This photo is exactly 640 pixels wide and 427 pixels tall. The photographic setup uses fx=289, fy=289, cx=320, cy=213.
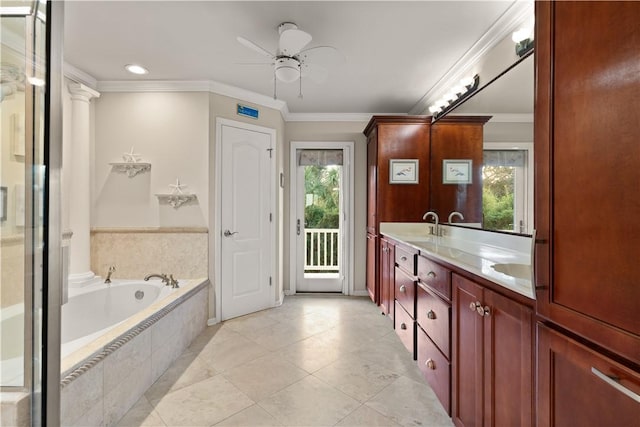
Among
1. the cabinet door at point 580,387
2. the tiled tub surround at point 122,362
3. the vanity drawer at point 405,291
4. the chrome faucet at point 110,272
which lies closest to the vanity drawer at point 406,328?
the vanity drawer at point 405,291

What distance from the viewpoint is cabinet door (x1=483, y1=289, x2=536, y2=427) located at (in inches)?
38.8

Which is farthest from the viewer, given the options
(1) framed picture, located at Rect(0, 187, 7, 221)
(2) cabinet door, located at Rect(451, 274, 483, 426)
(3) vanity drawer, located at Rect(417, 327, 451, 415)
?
(3) vanity drawer, located at Rect(417, 327, 451, 415)

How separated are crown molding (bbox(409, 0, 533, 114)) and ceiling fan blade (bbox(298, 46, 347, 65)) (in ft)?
3.44

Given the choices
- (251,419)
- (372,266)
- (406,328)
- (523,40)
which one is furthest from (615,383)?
(372,266)

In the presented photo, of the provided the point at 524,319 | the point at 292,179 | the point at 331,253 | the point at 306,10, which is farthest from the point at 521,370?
the point at 331,253

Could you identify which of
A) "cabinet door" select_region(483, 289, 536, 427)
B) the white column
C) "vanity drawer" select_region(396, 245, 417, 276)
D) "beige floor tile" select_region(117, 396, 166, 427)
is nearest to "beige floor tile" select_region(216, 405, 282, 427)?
"beige floor tile" select_region(117, 396, 166, 427)

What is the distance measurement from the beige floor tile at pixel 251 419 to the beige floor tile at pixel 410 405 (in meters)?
0.60

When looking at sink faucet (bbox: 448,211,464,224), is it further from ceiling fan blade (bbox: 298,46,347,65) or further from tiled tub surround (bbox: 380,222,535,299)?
ceiling fan blade (bbox: 298,46,347,65)

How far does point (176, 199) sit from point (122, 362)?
168 centimetres

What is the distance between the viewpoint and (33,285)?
76 centimetres

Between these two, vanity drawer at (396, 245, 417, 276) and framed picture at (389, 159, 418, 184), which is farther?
framed picture at (389, 159, 418, 184)

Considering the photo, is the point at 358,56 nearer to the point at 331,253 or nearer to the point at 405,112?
the point at 405,112

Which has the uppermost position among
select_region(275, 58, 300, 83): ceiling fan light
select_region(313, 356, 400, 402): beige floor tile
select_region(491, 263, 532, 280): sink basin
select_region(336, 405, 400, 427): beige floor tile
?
select_region(275, 58, 300, 83): ceiling fan light

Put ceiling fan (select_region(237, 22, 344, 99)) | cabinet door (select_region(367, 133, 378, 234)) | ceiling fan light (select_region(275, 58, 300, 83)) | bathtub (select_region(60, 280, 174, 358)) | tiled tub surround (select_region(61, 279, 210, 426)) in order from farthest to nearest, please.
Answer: cabinet door (select_region(367, 133, 378, 234)), bathtub (select_region(60, 280, 174, 358)), ceiling fan light (select_region(275, 58, 300, 83)), ceiling fan (select_region(237, 22, 344, 99)), tiled tub surround (select_region(61, 279, 210, 426))
